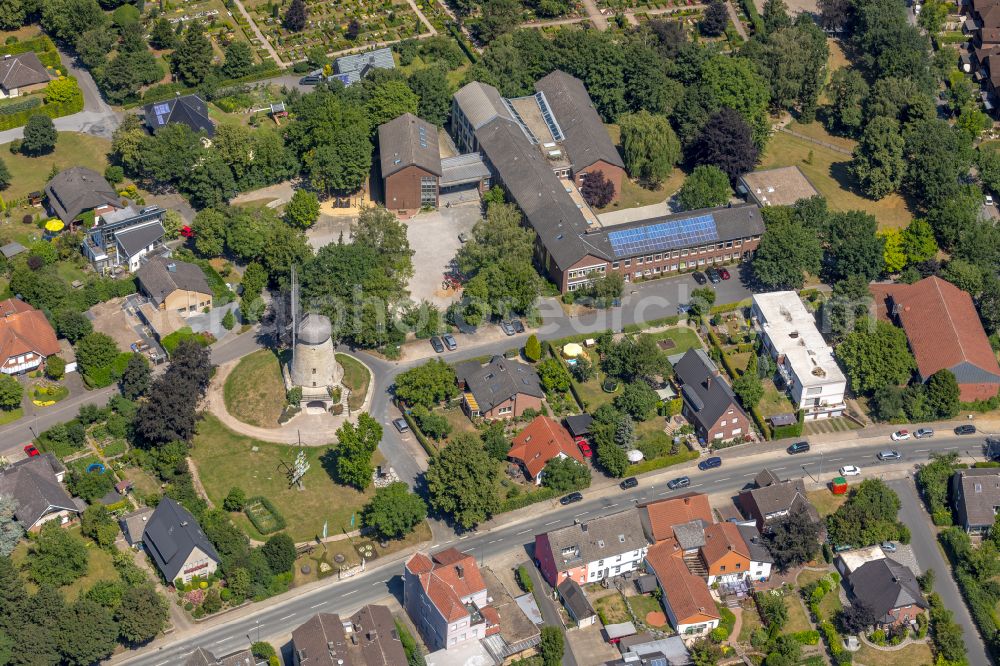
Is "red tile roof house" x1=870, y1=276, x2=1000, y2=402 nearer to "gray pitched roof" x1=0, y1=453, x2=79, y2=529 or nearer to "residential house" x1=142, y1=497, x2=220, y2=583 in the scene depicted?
"residential house" x1=142, y1=497, x2=220, y2=583

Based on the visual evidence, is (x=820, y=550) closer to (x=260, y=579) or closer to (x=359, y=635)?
(x=359, y=635)

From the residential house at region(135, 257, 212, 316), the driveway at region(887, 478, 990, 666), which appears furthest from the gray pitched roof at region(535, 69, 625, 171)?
the driveway at region(887, 478, 990, 666)

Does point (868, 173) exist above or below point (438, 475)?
above

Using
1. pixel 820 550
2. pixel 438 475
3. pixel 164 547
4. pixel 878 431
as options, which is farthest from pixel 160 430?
pixel 878 431

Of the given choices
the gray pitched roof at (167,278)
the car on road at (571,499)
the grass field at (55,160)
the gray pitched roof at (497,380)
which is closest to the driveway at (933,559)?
the car on road at (571,499)

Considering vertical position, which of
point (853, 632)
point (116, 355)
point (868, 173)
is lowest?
point (116, 355)

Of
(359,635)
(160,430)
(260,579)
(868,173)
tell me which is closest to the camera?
(359,635)

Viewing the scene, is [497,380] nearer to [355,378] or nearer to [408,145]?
[355,378]
